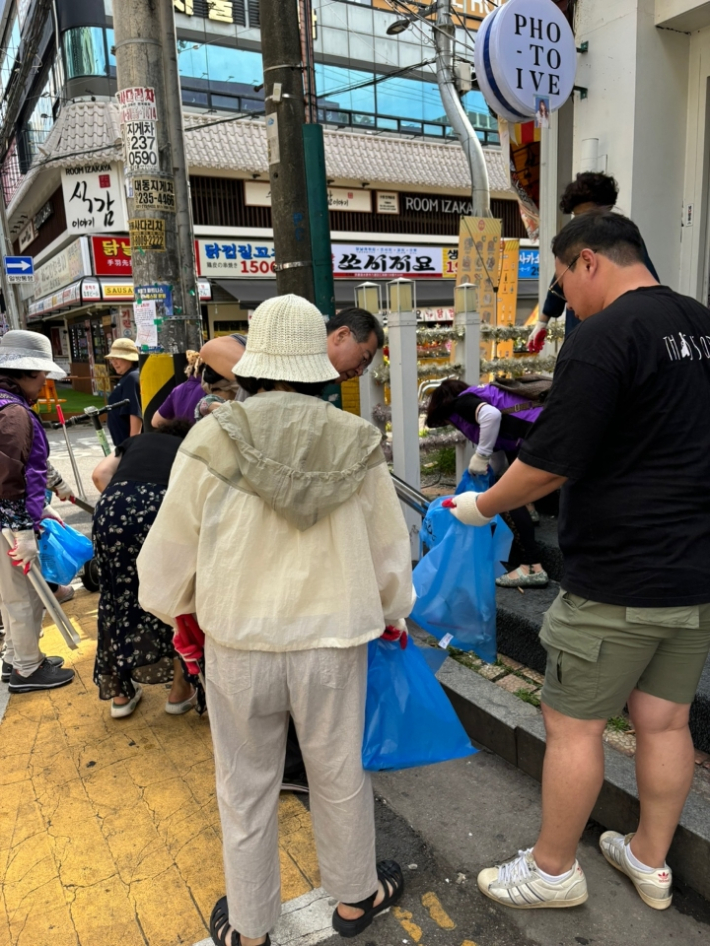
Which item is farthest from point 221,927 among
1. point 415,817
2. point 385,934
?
point 415,817

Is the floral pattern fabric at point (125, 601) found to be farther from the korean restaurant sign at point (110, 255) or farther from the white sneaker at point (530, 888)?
the korean restaurant sign at point (110, 255)

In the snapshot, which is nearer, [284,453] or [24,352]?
[284,453]

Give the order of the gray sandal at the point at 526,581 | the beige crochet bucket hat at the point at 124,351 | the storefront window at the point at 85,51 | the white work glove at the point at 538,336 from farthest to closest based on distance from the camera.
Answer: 1. the storefront window at the point at 85,51
2. the beige crochet bucket hat at the point at 124,351
3. the white work glove at the point at 538,336
4. the gray sandal at the point at 526,581

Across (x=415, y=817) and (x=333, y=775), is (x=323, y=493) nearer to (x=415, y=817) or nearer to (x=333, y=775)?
(x=333, y=775)

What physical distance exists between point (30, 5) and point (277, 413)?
869 inches

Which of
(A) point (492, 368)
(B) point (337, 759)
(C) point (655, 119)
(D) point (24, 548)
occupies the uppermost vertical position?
(C) point (655, 119)

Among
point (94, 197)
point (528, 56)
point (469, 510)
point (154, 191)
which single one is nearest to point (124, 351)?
point (154, 191)

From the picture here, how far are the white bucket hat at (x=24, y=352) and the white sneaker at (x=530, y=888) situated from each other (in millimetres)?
2973

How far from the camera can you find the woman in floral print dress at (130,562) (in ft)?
9.69

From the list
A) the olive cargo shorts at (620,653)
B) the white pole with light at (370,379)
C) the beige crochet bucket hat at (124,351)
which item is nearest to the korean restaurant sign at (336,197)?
the beige crochet bucket hat at (124,351)

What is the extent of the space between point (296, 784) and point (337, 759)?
107cm

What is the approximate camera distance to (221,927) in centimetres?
205

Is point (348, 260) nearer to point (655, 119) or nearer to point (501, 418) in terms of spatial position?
point (655, 119)

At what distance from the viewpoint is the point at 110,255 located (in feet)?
53.6
